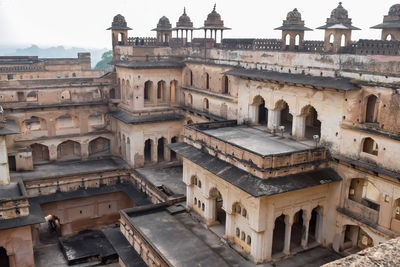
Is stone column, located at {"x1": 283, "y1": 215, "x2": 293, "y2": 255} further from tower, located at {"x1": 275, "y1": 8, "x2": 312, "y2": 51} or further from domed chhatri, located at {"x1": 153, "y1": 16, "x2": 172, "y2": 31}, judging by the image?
domed chhatri, located at {"x1": 153, "y1": 16, "x2": 172, "y2": 31}

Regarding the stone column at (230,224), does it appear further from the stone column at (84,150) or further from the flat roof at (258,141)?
the stone column at (84,150)

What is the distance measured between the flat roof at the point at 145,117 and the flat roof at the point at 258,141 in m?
7.02

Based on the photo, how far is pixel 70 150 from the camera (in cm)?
3159

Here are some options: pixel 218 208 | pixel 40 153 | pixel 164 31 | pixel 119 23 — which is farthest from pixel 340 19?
pixel 40 153

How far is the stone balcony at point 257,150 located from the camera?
16.9m

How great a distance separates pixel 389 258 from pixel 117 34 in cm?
3086

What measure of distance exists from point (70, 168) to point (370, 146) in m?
20.2

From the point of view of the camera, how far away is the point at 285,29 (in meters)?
21.4

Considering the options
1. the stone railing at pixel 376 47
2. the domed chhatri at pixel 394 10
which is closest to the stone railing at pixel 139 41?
the domed chhatri at pixel 394 10

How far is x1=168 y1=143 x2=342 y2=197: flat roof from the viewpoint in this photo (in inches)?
640

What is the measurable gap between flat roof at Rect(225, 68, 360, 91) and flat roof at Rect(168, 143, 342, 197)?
3.86 meters

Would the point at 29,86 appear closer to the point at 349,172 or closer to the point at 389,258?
the point at 349,172

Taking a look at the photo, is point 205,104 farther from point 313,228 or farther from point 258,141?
point 313,228

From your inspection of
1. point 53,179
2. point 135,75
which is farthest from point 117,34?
point 53,179
